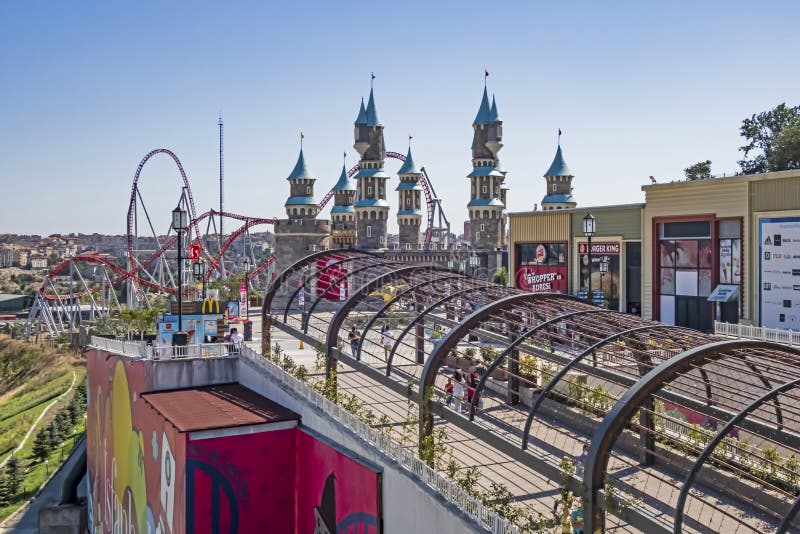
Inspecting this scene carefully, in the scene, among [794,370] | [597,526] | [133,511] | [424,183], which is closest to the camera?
[597,526]

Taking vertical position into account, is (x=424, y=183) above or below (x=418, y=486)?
above

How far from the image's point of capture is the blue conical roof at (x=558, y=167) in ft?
284

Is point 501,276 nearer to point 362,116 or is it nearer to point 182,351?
point 362,116

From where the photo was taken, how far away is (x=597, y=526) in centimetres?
1004

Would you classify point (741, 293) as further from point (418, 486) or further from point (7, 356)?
point (7, 356)

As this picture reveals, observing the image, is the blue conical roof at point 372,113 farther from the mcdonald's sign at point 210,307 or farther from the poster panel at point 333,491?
the poster panel at point 333,491

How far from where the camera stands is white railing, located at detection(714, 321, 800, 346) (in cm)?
2534

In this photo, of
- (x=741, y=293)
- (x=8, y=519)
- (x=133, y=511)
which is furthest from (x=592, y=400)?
(x=8, y=519)

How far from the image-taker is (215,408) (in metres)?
19.6

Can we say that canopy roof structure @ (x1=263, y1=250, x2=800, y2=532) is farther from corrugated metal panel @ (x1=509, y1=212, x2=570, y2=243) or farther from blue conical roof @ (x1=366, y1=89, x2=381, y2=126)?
blue conical roof @ (x1=366, y1=89, x2=381, y2=126)

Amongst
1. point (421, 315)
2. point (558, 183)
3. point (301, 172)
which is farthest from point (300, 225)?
point (421, 315)

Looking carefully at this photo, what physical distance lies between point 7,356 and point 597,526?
259 ft

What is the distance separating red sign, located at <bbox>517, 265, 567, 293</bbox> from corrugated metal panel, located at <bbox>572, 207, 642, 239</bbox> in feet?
11.9

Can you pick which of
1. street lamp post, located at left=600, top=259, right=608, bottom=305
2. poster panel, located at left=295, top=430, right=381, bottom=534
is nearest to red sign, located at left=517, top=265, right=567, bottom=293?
street lamp post, located at left=600, top=259, right=608, bottom=305
